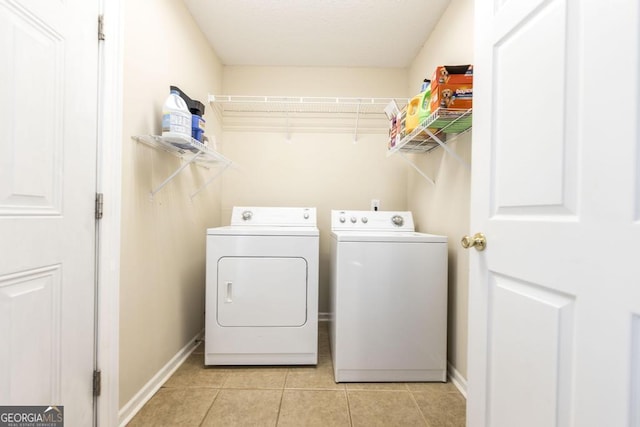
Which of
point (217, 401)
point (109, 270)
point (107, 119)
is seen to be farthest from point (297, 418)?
point (107, 119)

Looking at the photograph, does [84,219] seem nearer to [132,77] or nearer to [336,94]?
[132,77]

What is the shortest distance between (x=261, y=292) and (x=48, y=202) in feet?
3.68

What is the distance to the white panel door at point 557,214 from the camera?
1.76ft

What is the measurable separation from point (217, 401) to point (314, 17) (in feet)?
8.10

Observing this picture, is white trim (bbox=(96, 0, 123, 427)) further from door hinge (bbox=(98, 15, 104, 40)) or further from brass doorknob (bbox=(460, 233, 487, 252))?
brass doorknob (bbox=(460, 233, 487, 252))

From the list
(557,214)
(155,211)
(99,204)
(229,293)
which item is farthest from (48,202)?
(557,214)

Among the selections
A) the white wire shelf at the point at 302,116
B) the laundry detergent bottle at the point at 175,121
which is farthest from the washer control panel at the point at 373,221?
the laundry detergent bottle at the point at 175,121

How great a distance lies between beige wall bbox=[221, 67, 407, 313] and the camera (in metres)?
2.54

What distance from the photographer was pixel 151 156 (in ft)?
4.87

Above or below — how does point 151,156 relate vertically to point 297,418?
above

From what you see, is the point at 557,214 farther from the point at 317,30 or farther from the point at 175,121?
the point at 317,30

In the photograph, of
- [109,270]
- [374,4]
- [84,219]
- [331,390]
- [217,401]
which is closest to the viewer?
[84,219]

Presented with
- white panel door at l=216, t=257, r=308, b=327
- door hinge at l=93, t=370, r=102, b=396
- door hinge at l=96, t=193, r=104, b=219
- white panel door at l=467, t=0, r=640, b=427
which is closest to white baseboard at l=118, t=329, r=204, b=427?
door hinge at l=93, t=370, r=102, b=396

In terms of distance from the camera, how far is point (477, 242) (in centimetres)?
93
